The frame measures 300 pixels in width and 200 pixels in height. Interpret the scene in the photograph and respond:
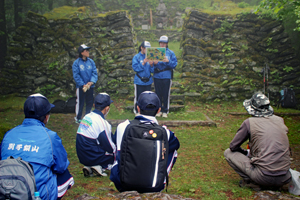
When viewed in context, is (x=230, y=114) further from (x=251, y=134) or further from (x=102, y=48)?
(x=102, y=48)

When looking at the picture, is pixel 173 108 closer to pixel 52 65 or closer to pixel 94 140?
pixel 94 140

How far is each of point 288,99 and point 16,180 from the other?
31.3 feet

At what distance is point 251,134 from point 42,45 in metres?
10.5

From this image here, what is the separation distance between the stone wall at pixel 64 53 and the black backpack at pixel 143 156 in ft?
25.4

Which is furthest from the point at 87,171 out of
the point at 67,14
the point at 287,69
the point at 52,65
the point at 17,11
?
the point at 17,11

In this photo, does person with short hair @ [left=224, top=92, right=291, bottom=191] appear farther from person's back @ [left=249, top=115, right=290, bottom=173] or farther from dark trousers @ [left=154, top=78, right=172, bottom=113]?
dark trousers @ [left=154, top=78, right=172, bottom=113]

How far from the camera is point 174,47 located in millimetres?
15078

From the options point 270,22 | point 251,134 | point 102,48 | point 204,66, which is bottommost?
point 251,134

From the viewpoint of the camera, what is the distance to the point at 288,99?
9.01 meters

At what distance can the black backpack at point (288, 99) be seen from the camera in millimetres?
8953

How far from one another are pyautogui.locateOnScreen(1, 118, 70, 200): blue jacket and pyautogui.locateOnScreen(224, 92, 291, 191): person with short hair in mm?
2528

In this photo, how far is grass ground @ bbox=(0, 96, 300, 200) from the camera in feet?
11.6

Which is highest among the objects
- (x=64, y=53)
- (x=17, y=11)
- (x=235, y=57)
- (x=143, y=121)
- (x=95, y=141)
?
(x=17, y=11)

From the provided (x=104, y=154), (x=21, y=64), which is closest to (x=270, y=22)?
(x=104, y=154)
